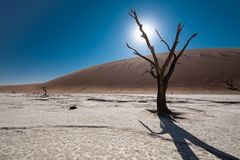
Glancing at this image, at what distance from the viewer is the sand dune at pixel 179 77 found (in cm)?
4828

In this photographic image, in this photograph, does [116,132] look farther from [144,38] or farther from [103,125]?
[144,38]

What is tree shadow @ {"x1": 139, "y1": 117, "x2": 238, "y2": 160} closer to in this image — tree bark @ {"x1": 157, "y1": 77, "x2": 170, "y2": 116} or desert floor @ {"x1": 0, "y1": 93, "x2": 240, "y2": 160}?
desert floor @ {"x1": 0, "y1": 93, "x2": 240, "y2": 160}

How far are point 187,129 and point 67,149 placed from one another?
4.93m

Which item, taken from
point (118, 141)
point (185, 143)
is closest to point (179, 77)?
point (185, 143)

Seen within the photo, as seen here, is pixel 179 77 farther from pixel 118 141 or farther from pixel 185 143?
pixel 118 141

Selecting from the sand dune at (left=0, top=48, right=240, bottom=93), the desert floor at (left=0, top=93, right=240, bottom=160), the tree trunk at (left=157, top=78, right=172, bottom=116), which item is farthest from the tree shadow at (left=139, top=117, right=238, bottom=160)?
the sand dune at (left=0, top=48, right=240, bottom=93)

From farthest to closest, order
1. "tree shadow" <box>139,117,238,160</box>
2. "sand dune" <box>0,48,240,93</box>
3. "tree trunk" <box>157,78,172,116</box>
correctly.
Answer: "sand dune" <box>0,48,240,93</box> < "tree trunk" <box>157,78,172,116</box> < "tree shadow" <box>139,117,238,160</box>

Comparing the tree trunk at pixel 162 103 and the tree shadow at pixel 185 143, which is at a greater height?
the tree trunk at pixel 162 103

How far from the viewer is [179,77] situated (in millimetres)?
54719

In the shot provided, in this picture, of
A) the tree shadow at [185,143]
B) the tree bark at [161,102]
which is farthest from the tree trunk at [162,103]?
the tree shadow at [185,143]

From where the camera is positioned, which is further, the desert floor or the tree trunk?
the tree trunk

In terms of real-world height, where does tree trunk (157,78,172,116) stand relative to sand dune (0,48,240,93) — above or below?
below

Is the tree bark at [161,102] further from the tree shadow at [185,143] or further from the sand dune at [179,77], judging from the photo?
the sand dune at [179,77]

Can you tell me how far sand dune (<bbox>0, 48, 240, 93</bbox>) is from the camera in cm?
4828
